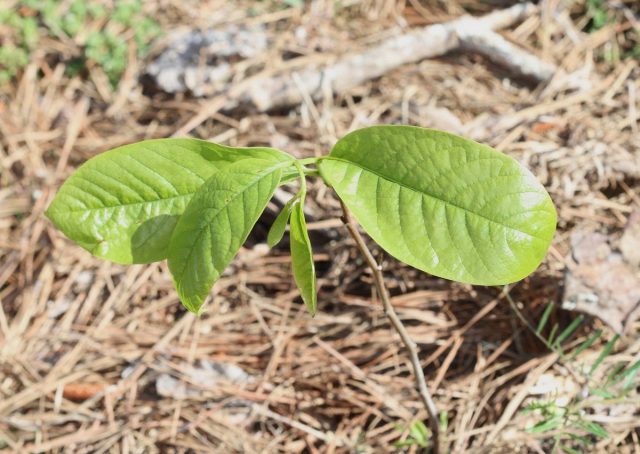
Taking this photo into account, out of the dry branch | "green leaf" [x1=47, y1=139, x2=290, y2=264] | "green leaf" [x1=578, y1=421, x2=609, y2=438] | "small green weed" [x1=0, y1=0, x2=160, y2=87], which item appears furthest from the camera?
"small green weed" [x1=0, y1=0, x2=160, y2=87]

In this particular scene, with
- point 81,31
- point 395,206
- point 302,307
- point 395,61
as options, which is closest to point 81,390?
point 302,307

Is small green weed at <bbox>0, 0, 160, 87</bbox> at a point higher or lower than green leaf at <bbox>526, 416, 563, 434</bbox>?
higher

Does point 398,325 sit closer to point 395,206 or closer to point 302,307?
point 395,206

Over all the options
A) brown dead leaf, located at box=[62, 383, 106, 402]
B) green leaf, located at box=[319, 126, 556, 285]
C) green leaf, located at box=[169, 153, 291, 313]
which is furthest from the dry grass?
green leaf, located at box=[169, 153, 291, 313]

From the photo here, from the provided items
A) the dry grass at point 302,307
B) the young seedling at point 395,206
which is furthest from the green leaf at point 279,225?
the dry grass at point 302,307

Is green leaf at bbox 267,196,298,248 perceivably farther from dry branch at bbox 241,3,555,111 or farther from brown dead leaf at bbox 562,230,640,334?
dry branch at bbox 241,3,555,111

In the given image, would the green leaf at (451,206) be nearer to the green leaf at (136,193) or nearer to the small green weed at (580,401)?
the green leaf at (136,193)
